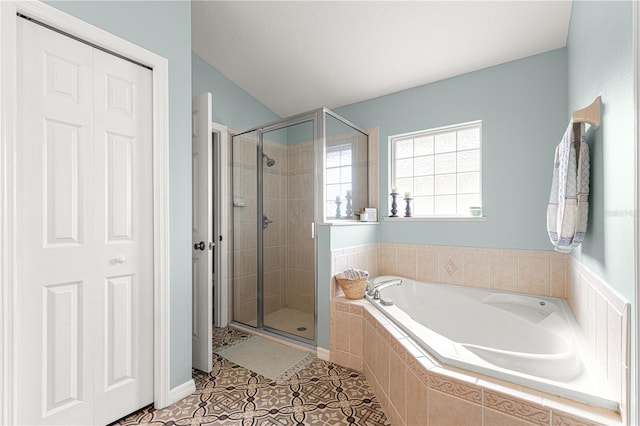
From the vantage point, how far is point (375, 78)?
2855mm

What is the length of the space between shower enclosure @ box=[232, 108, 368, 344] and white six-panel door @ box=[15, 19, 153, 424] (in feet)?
3.94

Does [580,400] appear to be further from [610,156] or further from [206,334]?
[206,334]

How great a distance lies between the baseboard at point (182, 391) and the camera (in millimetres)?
1816

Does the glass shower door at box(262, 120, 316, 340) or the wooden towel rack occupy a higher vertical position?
the wooden towel rack

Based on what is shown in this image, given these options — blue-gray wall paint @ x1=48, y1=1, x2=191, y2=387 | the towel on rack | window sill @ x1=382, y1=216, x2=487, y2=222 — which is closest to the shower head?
blue-gray wall paint @ x1=48, y1=1, x2=191, y2=387

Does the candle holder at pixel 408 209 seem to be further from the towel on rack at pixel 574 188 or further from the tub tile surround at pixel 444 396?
the towel on rack at pixel 574 188

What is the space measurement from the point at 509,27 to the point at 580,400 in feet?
7.61

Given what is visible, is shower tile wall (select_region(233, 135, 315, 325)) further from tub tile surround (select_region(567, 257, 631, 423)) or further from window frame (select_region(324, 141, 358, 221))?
tub tile surround (select_region(567, 257, 631, 423))

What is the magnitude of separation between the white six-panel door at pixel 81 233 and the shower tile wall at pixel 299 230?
1.20 meters

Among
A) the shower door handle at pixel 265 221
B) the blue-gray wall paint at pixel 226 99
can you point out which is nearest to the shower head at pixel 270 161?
the shower door handle at pixel 265 221

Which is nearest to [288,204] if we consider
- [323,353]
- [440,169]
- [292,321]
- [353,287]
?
[353,287]

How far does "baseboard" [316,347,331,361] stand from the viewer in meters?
2.37

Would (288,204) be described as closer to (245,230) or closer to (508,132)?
(245,230)

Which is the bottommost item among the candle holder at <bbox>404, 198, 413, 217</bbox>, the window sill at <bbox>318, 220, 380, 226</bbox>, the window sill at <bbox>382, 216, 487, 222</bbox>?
the window sill at <bbox>318, 220, 380, 226</bbox>
